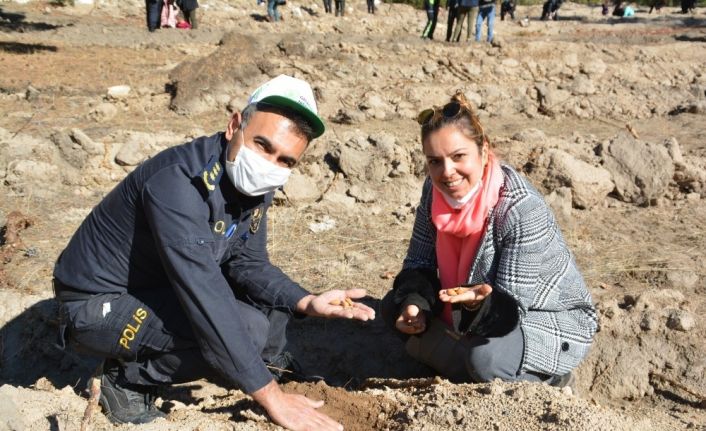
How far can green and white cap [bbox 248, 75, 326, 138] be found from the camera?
2380mm

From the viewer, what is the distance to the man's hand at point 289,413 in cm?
238

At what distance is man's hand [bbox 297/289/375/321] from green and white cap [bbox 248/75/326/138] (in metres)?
0.72

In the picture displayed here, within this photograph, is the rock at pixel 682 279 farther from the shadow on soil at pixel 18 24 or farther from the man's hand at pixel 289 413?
the shadow on soil at pixel 18 24

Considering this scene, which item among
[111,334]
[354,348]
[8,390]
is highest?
[111,334]

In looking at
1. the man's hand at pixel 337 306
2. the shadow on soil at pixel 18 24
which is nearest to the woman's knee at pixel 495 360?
the man's hand at pixel 337 306

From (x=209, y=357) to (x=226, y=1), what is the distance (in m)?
17.5

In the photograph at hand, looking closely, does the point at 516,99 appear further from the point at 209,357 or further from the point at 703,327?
the point at 209,357

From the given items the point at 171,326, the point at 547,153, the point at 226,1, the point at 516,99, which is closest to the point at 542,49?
the point at 516,99

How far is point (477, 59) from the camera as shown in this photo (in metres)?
9.19

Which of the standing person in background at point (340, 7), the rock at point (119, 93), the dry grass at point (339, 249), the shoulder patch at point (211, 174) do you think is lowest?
the dry grass at point (339, 249)

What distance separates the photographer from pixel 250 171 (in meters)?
2.43

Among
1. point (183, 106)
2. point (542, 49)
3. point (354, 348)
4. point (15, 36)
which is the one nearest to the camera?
point (354, 348)

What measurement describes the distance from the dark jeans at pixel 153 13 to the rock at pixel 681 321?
11849mm

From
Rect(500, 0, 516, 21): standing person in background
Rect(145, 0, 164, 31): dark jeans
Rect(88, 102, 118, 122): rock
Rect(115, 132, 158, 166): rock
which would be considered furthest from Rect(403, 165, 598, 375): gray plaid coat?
Rect(500, 0, 516, 21): standing person in background
